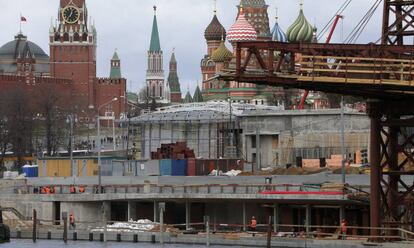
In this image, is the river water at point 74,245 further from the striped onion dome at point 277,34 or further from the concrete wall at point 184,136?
the striped onion dome at point 277,34

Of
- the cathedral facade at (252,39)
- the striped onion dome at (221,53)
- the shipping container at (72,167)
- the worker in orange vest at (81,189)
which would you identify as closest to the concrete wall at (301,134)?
the shipping container at (72,167)

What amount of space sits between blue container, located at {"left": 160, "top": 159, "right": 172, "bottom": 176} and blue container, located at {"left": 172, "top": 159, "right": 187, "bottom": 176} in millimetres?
265

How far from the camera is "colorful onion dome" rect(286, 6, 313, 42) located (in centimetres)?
18288

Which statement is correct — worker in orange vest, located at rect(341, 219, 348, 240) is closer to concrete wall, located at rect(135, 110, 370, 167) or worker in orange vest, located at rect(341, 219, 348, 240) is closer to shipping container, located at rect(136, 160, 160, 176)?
shipping container, located at rect(136, 160, 160, 176)

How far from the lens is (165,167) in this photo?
96250 millimetres

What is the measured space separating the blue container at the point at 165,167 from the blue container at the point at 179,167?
0.26 metres

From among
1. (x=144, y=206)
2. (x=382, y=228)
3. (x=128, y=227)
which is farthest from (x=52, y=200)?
(x=382, y=228)

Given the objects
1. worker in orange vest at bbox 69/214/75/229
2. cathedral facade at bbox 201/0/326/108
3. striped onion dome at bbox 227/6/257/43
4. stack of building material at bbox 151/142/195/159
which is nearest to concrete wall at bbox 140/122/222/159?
stack of building material at bbox 151/142/195/159

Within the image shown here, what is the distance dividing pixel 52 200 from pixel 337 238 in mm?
24791

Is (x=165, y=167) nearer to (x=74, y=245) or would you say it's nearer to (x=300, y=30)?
(x=74, y=245)

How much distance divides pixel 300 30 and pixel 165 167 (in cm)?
9023

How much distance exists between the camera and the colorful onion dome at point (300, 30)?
18288cm

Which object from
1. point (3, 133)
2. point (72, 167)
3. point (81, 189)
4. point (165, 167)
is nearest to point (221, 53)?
point (3, 133)

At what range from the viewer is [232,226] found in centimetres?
7319
